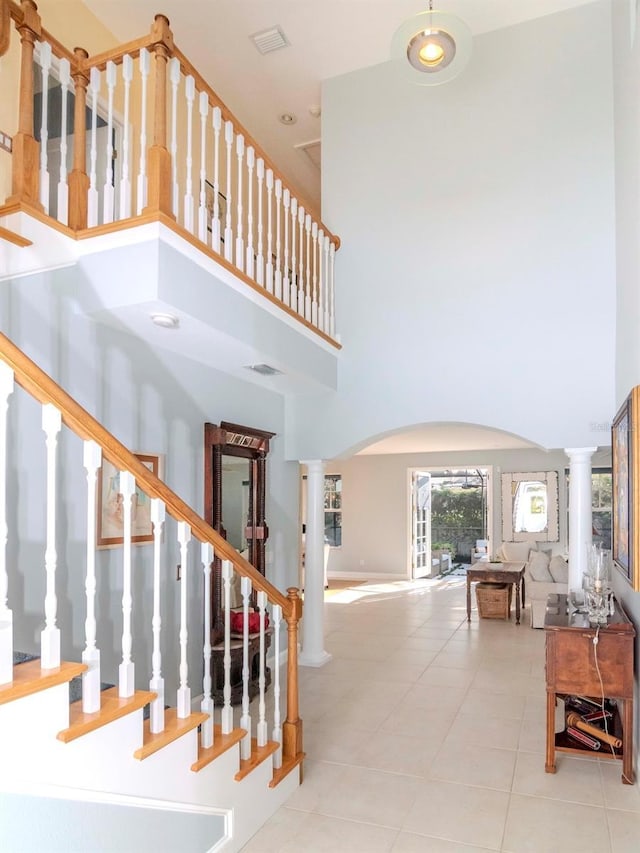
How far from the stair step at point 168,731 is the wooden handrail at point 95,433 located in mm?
658

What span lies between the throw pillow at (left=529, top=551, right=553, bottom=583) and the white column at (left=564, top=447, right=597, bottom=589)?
9.85ft

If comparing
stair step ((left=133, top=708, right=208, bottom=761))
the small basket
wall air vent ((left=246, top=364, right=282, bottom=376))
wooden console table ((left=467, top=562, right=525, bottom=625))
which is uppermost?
wall air vent ((left=246, top=364, right=282, bottom=376))

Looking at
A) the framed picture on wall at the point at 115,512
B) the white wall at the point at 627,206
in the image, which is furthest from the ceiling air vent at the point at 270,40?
the framed picture on wall at the point at 115,512

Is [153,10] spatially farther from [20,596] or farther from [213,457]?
[20,596]

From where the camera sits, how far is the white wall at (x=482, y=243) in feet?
16.2

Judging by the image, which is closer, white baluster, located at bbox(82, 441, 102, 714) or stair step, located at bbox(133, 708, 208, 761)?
white baluster, located at bbox(82, 441, 102, 714)

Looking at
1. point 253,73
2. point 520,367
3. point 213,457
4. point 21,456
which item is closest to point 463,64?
point 520,367

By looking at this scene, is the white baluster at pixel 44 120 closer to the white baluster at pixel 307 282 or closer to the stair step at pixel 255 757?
the white baluster at pixel 307 282

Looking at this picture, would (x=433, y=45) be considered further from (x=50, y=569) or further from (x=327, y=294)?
(x=50, y=569)

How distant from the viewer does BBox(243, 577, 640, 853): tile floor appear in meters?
2.89

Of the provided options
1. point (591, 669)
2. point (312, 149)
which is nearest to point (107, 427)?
point (591, 669)

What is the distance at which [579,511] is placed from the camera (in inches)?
190

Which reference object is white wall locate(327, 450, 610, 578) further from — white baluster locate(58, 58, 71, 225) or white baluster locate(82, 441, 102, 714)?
white baluster locate(82, 441, 102, 714)

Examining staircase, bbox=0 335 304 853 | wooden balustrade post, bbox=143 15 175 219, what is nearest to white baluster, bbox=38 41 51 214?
wooden balustrade post, bbox=143 15 175 219
